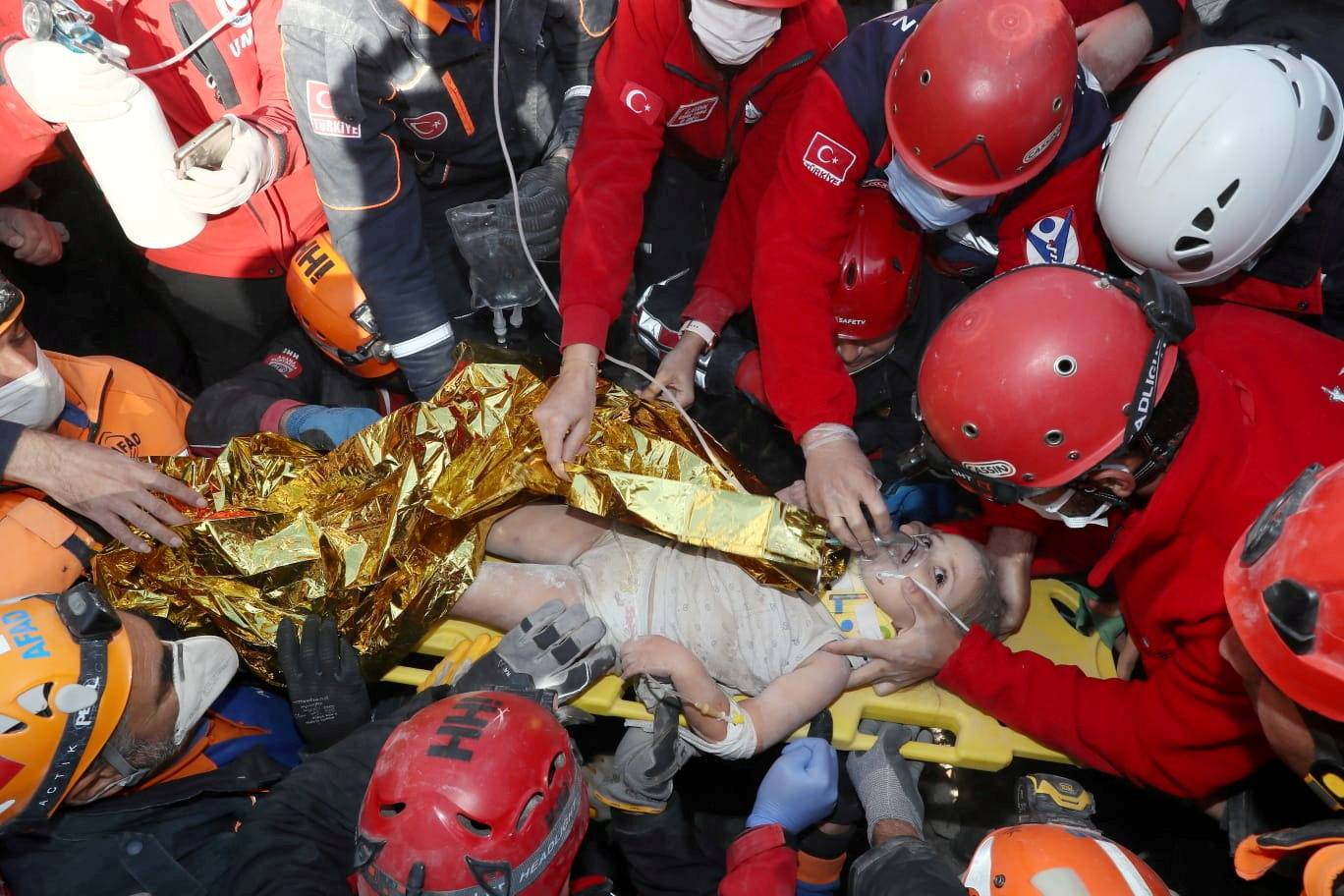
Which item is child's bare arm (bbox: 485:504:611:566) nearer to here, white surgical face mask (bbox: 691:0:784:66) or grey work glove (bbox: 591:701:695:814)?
grey work glove (bbox: 591:701:695:814)

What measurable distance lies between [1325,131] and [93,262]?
4.56 m

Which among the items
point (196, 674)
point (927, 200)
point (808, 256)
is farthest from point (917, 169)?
point (196, 674)

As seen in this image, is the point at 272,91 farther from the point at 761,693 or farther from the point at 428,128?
the point at 761,693

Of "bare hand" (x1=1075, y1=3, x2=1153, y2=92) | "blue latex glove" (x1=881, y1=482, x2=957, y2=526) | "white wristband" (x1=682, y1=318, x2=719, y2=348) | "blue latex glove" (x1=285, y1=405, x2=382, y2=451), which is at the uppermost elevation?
"bare hand" (x1=1075, y1=3, x2=1153, y2=92)

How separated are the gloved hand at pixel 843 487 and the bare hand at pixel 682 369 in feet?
2.41

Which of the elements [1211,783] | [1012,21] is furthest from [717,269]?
[1211,783]

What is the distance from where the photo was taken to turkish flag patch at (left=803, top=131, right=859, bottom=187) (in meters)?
2.62

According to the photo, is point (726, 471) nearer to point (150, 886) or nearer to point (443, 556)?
point (443, 556)

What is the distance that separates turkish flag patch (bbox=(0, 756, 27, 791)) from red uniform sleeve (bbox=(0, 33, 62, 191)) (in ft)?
6.91

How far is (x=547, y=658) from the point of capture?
99.1 inches

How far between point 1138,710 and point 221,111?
142 inches

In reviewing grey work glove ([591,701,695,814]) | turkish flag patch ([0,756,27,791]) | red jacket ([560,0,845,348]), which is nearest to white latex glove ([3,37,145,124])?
red jacket ([560,0,845,348])

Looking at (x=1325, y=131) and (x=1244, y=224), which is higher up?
(x=1325, y=131)

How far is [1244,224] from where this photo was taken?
238 cm
